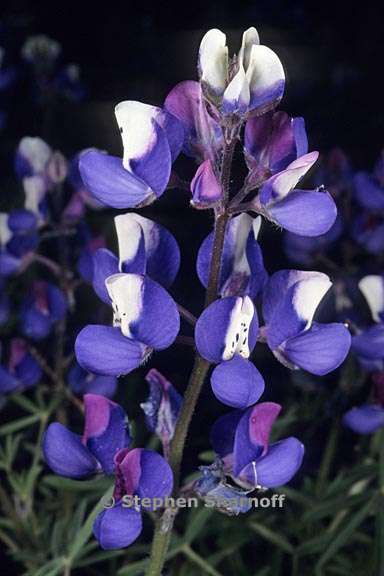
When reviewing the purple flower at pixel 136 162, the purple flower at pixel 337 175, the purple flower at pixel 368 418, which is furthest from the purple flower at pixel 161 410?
the purple flower at pixel 337 175

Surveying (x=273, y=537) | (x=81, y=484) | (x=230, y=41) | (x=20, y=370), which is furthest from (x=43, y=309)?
(x=230, y=41)

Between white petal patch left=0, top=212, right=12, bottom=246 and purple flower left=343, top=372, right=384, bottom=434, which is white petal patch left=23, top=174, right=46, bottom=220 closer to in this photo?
white petal patch left=0, top=212, right=12, bottom=246

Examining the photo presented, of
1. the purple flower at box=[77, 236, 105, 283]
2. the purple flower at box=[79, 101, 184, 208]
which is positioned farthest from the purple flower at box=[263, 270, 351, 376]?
the purple flower at box=[77, 236, 105, 283]

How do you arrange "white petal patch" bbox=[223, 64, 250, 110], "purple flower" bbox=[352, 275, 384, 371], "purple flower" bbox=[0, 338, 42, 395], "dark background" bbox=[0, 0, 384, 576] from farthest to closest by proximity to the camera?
1. "dark background" bbox=[0, 0, 384, 576]
2. "purple flower" bbox=[0, 338, 42, 395]
3. "purple flower" bbox=[352, 275, 384, 371]
4. "white petal patch" bbox=[223, 64, 250, 110]

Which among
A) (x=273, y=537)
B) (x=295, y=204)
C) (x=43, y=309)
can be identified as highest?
(x=295, y=204)

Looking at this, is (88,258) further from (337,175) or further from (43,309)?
(337,175)

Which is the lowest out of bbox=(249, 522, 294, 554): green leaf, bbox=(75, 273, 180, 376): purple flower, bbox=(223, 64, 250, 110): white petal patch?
bbox=(249, 522, 294, 554): green leaf

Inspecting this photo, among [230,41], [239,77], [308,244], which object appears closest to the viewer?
[239,77]

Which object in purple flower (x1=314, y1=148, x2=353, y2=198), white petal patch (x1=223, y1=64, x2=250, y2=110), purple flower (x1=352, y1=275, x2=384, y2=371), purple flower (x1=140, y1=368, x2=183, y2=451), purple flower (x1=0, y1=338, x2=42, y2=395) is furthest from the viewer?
purple flower (x1=314, y1=148, x2=353, y2=198)
